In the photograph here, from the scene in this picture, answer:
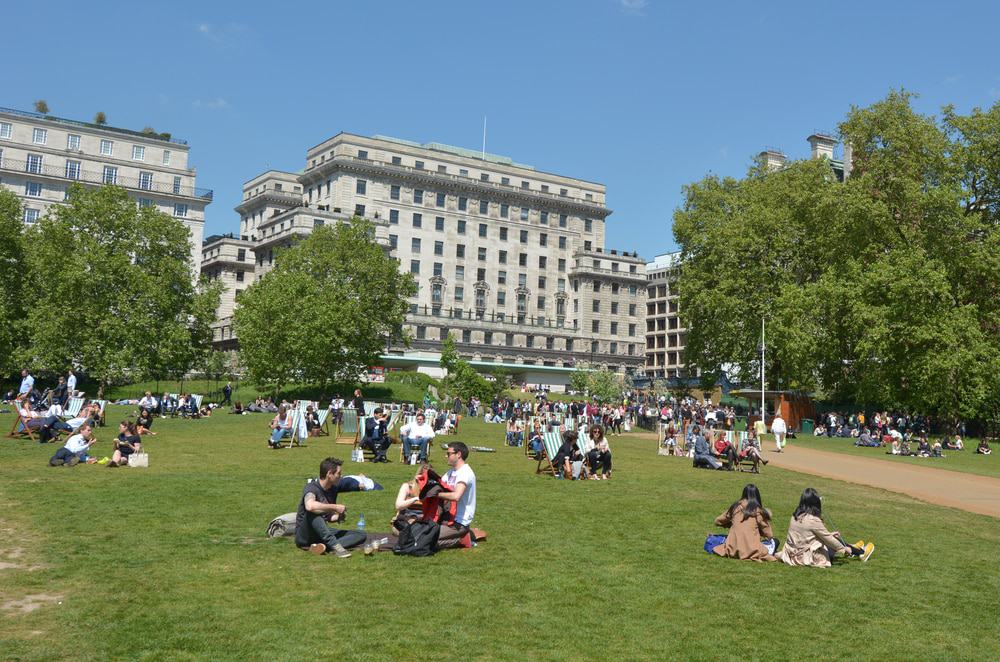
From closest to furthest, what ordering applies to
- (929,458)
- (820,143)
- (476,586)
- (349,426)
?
(476,586)
(349,426)
(929,458)
(820,143)

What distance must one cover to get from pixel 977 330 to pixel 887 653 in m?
41.8

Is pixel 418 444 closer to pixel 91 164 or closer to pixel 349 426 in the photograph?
pixel 349 426

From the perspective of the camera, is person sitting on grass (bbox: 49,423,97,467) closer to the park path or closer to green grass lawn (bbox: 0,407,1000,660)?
green grass lawn (bbox: 0,407,1000,660)

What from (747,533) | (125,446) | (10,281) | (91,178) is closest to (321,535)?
(747,533)

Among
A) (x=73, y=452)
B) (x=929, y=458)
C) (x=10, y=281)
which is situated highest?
(x=10, y=281)

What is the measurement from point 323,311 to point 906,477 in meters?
42.1

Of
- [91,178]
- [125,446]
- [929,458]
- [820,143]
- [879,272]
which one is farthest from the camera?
[820,143]

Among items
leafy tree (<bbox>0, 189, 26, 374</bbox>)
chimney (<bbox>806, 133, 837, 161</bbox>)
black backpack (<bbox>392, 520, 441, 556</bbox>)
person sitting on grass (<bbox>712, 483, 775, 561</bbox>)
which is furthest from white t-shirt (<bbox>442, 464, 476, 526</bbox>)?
chimney (<bbox>806, 133, 837, 161</bbox>)

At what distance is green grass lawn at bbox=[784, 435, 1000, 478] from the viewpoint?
31016mm

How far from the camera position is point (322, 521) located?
35.7 feet

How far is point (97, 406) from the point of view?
93.8 feet

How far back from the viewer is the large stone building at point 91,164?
84000 millimetres

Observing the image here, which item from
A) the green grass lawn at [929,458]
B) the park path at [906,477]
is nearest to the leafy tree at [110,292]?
the green grass lawn at [929,458]

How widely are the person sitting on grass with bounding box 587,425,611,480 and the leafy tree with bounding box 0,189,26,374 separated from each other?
48.7 metres
